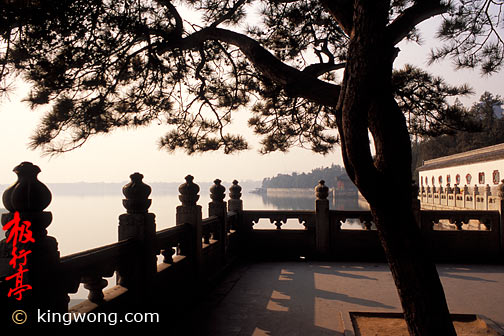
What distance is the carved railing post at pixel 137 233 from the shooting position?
3.27 metres

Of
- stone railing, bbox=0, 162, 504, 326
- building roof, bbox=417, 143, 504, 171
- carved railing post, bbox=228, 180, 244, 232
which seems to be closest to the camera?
stone railing, bbox=0, 162, 504, 326

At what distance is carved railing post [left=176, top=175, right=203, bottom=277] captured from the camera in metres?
4.84

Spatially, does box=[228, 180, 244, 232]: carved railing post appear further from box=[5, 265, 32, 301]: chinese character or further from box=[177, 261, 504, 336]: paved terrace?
box=[5, 265, 32, 301]: chinese character

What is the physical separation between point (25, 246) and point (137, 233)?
1358 mm

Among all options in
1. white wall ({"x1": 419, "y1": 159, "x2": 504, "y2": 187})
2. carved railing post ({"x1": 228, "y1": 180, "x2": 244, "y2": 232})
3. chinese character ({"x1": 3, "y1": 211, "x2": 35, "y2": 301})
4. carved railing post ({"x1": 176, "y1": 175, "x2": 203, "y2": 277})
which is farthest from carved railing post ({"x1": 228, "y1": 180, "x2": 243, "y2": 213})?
white wall ({"x1": 419, "y1": 159, "x2": 504, "y2": 187})

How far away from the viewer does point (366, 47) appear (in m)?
2.59

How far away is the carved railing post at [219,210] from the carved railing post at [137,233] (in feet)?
9.18

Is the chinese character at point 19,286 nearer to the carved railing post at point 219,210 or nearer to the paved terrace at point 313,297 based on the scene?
the paved terrace at point 313,297

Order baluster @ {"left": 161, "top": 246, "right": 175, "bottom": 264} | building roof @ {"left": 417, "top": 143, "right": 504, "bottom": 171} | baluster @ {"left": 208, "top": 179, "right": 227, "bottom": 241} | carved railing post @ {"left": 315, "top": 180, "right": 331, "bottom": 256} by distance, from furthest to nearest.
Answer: building roof @ {"left": 417, "top": 143, "right": 504, "bottom": 171} → carved railing post @ {"left": 315, "top": 180, "right": 331, "bottom": 256} → baluster @ {"left": 208, "top": 179, "right": 227, "bottom": 241} → baluster @ {"left": 161, "top": 246, "right": 175, "bottom": 264}

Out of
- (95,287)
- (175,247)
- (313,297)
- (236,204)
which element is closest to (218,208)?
(236,204)

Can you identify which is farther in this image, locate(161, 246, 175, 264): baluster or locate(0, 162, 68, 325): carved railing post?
locate(161, 246, 175, 264): baluster

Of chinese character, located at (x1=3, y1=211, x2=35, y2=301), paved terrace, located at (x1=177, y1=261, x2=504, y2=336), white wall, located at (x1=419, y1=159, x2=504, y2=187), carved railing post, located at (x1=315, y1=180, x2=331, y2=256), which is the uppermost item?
white wall, located at (x1=419, y1=159, x2=504, y2=187)

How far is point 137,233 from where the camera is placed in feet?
11.0

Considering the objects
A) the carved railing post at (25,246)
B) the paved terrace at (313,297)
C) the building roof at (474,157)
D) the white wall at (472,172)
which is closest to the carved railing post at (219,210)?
the paved terrace at (313,297)
